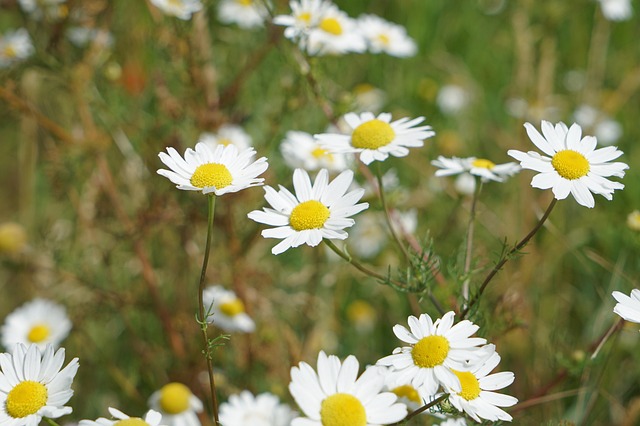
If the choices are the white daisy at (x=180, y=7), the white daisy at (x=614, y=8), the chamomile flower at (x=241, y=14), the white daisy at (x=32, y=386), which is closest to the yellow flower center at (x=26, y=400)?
the white daisy at (x=32, y=386)

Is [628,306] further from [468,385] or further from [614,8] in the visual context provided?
[614,8]

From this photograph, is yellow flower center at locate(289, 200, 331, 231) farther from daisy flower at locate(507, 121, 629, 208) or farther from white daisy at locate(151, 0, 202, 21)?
white daisy at locate(151, 0, 202, 21)

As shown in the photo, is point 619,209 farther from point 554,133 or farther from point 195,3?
point 195,3

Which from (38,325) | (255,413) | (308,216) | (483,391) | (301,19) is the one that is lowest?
(38,325)

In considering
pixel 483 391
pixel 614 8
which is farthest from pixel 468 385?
pixel 614 8

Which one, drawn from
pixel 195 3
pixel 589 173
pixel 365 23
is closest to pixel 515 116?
pixel 365 23

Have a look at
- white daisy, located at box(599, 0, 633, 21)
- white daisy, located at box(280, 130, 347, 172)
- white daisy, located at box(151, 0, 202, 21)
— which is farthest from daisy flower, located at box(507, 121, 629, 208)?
white daisy, located at box(599, 0, 633, 21)
